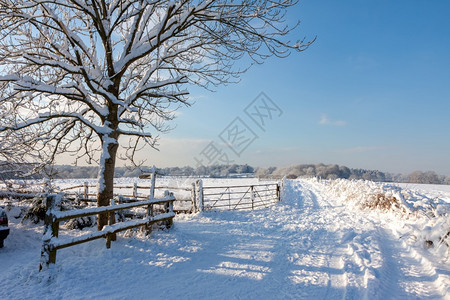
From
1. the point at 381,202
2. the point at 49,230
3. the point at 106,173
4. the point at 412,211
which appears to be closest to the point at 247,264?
the point at 49,230

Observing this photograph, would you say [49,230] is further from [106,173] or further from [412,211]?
[412,211]

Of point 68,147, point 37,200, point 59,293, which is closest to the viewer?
point 59,293

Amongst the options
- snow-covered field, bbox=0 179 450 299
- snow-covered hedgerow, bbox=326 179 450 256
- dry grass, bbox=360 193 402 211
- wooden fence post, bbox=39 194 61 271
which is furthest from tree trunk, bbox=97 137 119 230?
dry grass, bbox=360 193 402 211

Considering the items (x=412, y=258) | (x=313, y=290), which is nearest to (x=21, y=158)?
(x=313, y=290)

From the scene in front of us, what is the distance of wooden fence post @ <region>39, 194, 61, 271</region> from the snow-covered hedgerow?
8637 mm

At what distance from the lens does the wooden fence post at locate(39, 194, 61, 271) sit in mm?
4988

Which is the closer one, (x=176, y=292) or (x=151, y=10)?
(x=176, y=292)

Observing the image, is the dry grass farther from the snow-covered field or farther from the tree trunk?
the tree trunk

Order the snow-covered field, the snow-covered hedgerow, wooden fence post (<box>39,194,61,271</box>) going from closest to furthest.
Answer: the snow-covered field
wooden fence post (<box>39,194,61,271</box>)
the snow-covered hedgerow

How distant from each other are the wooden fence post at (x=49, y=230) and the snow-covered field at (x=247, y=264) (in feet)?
0.71

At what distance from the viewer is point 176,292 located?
4328mm

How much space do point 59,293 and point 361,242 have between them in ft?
24.5

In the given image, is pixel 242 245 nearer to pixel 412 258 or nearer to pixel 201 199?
pixel 412 258

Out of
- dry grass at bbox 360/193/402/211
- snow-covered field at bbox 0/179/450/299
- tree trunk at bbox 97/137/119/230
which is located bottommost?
snow-covered field at bbox 0/179/450/299
